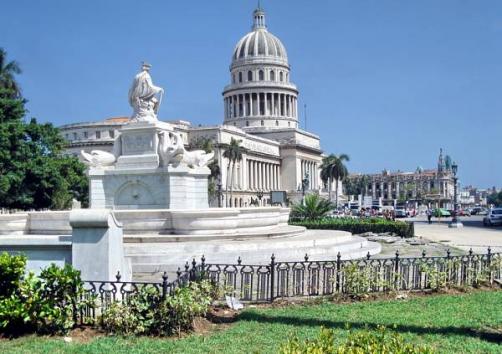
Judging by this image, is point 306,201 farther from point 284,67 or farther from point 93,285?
point 284,67

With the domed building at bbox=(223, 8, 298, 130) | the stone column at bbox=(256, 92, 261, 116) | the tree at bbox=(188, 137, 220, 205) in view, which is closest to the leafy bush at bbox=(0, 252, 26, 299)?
the tree at bbox=(188, 137, 220, 205)

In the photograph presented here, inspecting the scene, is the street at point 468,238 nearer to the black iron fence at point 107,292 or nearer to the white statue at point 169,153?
the white statue at point 169,153

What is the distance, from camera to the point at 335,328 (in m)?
8.78

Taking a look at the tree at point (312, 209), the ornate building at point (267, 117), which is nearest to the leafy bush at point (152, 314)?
the tree at point (312, 209)

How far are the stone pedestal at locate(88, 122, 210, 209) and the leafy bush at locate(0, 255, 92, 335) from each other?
12.5 meters

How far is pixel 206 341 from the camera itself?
8.20 meters

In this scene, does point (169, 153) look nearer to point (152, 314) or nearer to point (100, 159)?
point (100, 159)

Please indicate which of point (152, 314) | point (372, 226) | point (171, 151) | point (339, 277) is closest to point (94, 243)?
point (152, 314)

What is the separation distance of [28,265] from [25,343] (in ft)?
6.23

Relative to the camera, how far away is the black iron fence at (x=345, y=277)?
11.1 metres

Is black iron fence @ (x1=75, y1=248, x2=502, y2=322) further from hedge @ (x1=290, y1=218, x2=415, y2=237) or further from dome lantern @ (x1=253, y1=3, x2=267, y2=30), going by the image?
dome lantern @ (x1=253, y1=3, x2=267, y2=30)

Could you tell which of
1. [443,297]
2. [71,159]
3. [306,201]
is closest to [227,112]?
[71,159]

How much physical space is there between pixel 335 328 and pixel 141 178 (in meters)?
14.1

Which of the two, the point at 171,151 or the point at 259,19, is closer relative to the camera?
the point at 171,151
